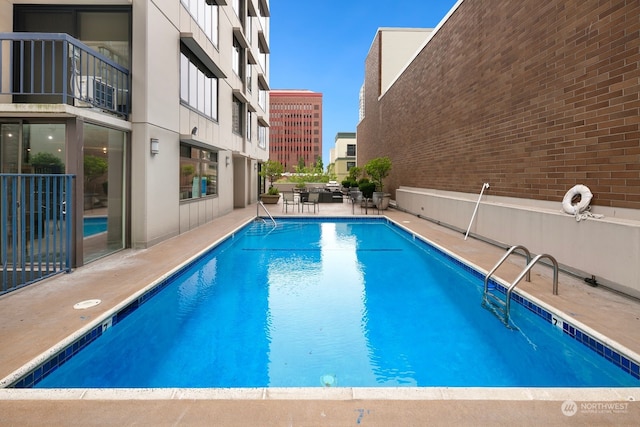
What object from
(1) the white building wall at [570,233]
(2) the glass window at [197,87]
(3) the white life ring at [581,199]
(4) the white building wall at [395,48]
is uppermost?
(4) the white building wall at [395,48]

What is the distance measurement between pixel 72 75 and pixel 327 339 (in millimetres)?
5210

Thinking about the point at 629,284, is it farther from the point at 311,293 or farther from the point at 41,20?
the point at 41,20

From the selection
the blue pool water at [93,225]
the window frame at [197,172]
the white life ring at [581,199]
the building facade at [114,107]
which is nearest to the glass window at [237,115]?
the window frame at [197,172]

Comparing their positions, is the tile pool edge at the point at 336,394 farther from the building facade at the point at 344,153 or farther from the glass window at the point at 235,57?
the building facade at the point at 344,153

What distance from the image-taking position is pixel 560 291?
457cm

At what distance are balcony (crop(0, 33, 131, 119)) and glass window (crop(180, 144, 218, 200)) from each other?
2.61 m

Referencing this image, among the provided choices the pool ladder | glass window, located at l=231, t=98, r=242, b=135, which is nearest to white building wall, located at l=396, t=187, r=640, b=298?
the pool ladder

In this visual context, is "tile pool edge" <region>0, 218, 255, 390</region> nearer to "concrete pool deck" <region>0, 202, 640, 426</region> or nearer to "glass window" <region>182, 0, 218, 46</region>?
"concrete pool deck" <region>0, 202, 640, 426</region>

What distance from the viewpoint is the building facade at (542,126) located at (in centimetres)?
464

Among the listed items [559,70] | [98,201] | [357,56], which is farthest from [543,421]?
[357,56]

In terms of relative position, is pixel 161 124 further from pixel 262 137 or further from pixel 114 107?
pixel 262 137

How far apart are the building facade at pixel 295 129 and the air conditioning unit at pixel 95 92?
336 feet

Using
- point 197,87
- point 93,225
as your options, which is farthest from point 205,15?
point 93,225

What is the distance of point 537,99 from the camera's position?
6590 millimetres
